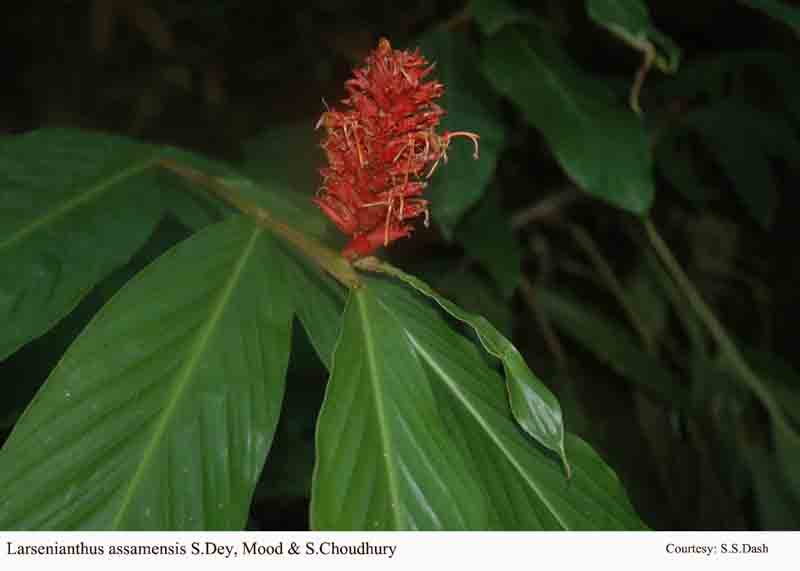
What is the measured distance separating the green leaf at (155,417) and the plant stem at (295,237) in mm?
66

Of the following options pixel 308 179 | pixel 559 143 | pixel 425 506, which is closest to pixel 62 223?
pixel 425 506

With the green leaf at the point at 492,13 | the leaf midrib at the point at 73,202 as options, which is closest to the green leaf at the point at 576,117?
the green leaf at the point at 492,13

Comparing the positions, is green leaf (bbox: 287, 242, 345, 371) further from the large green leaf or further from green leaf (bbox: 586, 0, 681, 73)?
green leaf (bbox: 586, 0, 681, 73)

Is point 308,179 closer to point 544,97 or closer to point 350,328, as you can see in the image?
point 544,97

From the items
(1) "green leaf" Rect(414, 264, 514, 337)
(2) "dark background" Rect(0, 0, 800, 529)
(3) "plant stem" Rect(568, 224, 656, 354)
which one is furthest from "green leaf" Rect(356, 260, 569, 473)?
(3) "plant stem" Rect(568, 224, 656, 354)

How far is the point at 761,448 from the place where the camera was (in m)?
1.75

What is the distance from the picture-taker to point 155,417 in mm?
697

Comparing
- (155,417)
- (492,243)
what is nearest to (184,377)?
(155,417)

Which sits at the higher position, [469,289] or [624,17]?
[624,17]

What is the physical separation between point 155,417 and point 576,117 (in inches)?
29.7

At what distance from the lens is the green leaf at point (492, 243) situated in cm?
142

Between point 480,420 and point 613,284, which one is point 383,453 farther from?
point 613,284

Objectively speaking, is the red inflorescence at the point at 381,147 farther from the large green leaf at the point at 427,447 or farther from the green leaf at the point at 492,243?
the green leaf at the point at 492,243

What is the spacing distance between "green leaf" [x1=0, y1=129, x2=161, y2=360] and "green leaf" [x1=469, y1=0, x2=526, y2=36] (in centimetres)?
45
